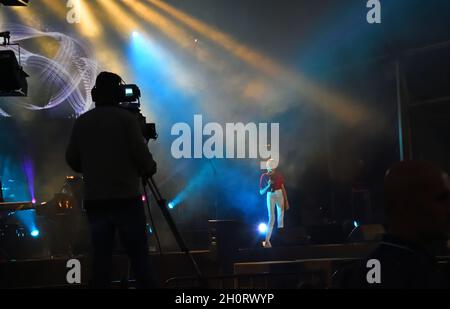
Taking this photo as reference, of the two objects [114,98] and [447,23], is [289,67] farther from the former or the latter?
[114,98]

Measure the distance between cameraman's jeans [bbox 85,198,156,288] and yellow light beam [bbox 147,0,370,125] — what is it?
11848 millimetres

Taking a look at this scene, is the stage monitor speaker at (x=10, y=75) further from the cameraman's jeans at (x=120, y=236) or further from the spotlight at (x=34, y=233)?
the spotlight at (x=34, y=233)

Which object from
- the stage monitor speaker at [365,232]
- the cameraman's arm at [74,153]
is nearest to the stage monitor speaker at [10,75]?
the cameraman's arm at [74,153]

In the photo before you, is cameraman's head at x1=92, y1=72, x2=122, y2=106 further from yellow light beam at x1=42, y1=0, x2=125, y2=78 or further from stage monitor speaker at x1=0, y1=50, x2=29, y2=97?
yellow light beam at x1=42, y1=0, x2=125, y2=78

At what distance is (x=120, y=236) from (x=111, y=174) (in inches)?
18.5

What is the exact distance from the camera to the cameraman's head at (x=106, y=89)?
495 cm

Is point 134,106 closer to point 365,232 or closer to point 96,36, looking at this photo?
point 365,232

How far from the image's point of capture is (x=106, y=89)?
4.98m

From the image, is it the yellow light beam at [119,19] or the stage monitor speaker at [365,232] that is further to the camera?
the yellow light beam at [119,19]

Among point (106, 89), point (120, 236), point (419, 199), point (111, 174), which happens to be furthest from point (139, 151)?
point (419, 199)

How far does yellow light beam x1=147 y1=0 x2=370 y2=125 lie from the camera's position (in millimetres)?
16281

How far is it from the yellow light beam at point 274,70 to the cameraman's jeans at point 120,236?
11.8 meters
